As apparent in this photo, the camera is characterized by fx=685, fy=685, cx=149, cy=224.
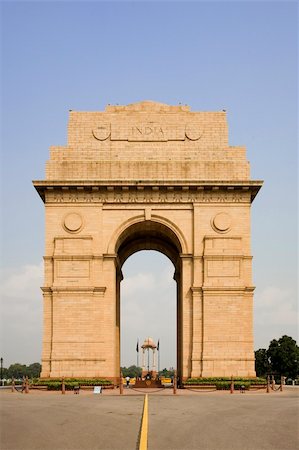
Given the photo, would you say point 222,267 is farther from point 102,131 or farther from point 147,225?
point 102,131

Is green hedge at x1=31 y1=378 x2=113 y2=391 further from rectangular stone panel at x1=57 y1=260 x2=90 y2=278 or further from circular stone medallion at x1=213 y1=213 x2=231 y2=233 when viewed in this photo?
circular stone medallion at x1=213 y1=213 x2=231 y2=233

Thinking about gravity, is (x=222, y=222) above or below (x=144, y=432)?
above

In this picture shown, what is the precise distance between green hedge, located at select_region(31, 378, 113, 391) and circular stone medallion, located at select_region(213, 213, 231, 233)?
11.6 meters

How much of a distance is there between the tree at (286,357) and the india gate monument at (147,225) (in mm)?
46673

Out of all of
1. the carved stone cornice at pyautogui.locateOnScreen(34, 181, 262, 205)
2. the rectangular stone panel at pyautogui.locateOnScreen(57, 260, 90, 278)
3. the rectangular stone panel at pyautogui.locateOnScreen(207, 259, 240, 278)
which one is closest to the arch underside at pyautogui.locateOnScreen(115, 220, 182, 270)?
the carved stone cornice at pyautogui.locateOnScreen(34, 181, 262, 205)

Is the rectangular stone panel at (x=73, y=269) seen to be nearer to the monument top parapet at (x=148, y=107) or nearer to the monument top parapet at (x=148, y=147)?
the monument top parapet at (x=148, y=147)

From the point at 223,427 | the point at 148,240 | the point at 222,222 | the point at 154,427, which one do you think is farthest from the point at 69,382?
the point at 223,427

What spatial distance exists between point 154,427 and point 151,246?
113ft

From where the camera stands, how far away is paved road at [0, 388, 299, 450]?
14.6 metres

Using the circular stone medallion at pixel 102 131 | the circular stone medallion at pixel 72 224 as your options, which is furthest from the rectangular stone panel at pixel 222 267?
the circular stone medallion at pixel 102 131

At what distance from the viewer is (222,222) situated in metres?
43.0

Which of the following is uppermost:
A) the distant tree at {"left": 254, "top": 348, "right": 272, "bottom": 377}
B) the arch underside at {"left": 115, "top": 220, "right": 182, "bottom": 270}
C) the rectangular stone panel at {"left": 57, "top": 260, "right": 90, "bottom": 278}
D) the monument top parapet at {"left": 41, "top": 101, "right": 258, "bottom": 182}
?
the monument top parapet at {"left": 41, "top": 101, "right": 258, "bottom": 182}

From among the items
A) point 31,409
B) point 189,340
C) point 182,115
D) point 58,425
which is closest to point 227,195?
point 182,115

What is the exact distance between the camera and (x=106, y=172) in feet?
143
